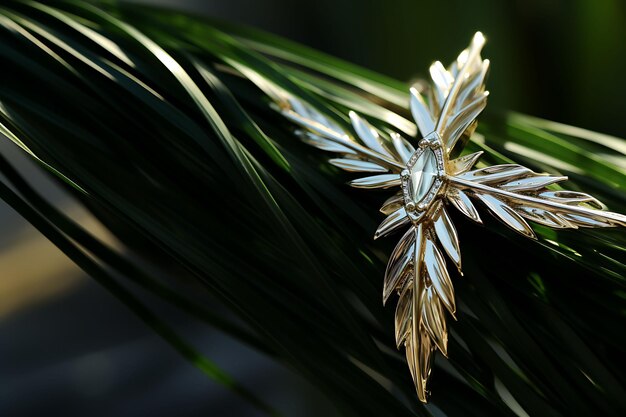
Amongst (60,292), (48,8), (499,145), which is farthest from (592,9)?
(60,292)

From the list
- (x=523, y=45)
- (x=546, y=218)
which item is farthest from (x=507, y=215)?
(x=523, y=45)

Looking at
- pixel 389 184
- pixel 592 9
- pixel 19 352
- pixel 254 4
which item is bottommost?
pixel 19 352

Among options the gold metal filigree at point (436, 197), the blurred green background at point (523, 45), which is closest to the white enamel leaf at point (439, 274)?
the gold metal filigree at point (436, 197)

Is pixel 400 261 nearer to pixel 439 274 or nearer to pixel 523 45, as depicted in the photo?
pixel 439 274

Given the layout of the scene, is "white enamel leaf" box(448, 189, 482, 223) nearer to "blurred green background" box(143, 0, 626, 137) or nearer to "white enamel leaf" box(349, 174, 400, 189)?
"white enamel leaf" box(349, 174, 400, 189)

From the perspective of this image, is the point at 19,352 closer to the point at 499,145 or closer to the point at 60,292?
the point at 60,292

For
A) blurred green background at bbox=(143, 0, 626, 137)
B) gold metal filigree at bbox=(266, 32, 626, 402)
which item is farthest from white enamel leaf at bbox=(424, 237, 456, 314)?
blurred green background at bbox=(143, 0, 626, 137)

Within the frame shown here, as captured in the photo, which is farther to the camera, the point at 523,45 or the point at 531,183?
the point at 523,45
